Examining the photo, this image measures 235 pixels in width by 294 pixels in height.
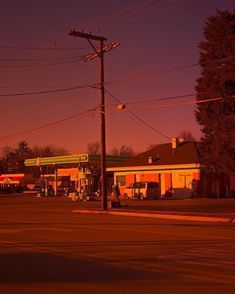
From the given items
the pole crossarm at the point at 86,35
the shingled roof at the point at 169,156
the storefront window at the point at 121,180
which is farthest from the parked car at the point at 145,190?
the pole crossarm at the point at 86,35

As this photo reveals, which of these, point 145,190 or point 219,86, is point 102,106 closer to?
point 219,86

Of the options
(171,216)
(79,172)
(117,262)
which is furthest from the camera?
(79,172)

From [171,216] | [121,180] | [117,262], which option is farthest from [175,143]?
[117,262]

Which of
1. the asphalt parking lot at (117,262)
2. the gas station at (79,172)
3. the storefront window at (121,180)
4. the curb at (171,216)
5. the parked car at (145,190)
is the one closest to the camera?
the asphalt parking lot at (117,262)

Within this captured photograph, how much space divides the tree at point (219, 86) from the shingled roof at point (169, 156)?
14421 mm

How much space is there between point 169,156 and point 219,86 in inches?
866

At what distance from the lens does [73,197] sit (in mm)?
55750

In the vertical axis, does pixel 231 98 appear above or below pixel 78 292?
above

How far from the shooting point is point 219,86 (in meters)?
35.3

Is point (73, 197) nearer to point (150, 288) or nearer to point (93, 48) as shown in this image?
point (93, 48)

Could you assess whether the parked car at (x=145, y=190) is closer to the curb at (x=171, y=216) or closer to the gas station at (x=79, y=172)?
the gas station at (x=79, y=172)

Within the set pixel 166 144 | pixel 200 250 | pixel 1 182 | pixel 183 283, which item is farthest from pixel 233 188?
pixel 1 182

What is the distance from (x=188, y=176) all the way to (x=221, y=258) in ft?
130

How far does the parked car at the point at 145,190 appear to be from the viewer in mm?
52031
